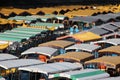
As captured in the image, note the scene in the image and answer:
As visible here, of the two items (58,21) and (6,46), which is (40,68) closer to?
(6,46)

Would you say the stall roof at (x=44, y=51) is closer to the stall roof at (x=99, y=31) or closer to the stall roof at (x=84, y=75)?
the stall roof at (x=84, y=75)

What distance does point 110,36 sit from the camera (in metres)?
17.1

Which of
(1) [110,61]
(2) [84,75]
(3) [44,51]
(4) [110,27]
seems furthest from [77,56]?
(4) [110,27]

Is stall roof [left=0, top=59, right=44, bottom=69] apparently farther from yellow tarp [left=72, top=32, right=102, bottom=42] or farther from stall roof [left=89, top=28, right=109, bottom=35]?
stall roof [left=89, top=28, right=109, bottom=35]

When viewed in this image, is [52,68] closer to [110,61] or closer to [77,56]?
[77,56]

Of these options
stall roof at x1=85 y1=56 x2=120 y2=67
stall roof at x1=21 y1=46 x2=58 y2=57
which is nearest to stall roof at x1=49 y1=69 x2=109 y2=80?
stall roof at x1=85 y1=56 x2=120 y2=67

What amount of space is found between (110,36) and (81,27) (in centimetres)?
503

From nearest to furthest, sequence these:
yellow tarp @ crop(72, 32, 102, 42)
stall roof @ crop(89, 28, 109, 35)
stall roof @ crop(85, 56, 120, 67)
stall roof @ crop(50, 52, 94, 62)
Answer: stall roof @ crop(85, 56, 120, 67)
stall roof @ crop(50, 52, 94, 62)
yellow tarp @ crop(72, 32, 102, 42)
stall roof @ crop(89, 28, 109, 35)

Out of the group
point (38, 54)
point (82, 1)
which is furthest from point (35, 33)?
point (82, 1)

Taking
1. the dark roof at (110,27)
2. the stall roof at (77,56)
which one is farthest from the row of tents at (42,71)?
the dark roof at (110,27)

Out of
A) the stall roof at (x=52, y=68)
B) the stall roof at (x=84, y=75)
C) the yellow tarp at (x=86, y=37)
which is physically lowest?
the stall roof at (x=84, y=75)

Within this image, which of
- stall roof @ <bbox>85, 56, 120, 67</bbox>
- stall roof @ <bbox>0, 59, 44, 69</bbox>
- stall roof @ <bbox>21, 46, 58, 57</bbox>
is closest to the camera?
stall roof @ <bbox>0, 59, 44, 69</bbox>

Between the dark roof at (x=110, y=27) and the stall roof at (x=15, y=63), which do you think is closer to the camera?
the stall roof at (x=15, y=63)

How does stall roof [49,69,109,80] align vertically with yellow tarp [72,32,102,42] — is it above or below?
below
